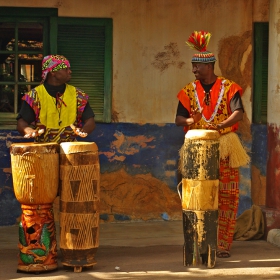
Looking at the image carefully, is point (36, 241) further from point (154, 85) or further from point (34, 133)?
point (154, 85)

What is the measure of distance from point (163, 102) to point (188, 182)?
8.47 feet

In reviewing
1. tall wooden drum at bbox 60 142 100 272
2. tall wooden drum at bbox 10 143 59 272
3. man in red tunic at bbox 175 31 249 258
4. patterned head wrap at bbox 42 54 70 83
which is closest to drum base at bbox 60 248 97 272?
tall wooden drum at bbox 60 142 100 272

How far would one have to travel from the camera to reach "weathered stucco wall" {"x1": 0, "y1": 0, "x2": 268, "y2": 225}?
9508 mm

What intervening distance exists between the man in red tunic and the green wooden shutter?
1850 millimetres

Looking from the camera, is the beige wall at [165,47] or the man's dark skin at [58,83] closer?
the man's dark skin at [58,83]

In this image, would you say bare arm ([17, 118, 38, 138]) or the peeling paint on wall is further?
the peeling paint on wall

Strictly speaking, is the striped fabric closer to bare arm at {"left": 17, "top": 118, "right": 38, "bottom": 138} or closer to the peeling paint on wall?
bare arm at {"left": 17, "top": 118, "right": 38, "bottom": 138}

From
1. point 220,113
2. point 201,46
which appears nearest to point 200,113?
point 220,113

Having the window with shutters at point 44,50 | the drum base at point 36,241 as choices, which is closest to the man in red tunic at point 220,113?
the drum base at point 36,241

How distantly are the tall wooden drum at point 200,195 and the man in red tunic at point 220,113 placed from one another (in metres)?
0.52

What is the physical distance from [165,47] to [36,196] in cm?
319

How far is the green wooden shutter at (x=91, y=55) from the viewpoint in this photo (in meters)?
9.39

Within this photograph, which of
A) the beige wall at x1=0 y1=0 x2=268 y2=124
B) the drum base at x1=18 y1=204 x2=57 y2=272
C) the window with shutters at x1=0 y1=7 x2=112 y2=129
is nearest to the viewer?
the drum base at x1=18 y1=204 x2=57 y2=272

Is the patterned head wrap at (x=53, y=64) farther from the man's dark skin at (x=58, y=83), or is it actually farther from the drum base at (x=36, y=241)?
the drum base at (x=36, y=241)
